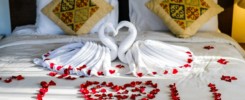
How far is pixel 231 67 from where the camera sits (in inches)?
85.2

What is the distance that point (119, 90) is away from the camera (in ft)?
6.11

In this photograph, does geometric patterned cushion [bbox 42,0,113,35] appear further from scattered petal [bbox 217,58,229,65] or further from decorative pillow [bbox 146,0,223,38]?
scattered petal [bbox 217,58,229,65]

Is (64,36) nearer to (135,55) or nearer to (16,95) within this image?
(135,55)

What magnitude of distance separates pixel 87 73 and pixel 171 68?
0.47m

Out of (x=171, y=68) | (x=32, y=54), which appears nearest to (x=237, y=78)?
(x=171, y=68)

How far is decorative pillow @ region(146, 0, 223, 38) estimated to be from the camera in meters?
2.78

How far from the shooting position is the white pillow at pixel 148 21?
2.95 m

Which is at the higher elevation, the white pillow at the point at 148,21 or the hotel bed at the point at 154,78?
the white pillow at the point at 148,21

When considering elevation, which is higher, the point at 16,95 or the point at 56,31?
the point at 56,31

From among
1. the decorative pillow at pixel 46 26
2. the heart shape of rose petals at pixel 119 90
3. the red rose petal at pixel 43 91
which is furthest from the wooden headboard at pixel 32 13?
the red rose petal at pixel 43 91

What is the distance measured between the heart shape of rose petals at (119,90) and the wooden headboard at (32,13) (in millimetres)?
1350

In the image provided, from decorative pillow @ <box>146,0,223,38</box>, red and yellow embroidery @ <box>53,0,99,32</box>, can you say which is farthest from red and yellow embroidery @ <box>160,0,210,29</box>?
red and yellow embroidery @ <box>53,0,99,32</box>

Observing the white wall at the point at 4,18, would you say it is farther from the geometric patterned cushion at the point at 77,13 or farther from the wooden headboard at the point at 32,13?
the geometric patterned cushion at the point at 77,13

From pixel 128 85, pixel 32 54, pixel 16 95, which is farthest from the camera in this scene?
pixel 32 54
